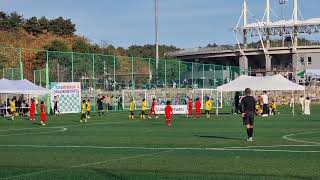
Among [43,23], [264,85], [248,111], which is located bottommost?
[248,111]

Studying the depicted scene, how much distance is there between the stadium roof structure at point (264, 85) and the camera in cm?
4869

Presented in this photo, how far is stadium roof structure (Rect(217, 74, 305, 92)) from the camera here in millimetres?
48688

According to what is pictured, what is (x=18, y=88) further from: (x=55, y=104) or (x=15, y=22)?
(x=15, y=22)

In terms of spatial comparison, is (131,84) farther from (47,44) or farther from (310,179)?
(310,179)

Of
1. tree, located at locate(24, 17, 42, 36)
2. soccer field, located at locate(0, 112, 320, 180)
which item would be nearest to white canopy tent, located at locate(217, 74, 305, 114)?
soccer field, located at locate(0, 112, 320, 180)

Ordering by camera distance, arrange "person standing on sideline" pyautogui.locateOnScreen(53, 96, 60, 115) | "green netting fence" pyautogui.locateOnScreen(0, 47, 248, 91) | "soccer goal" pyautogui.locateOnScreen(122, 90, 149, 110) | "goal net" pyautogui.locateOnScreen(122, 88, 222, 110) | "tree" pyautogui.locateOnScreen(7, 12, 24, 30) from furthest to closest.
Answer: "tree" pyautogui.locateOnScreen(7, 12, 24, 30) < "soccer goal" pyautogui.locateOnScreen(122, 90, 149, 110) < "goal net" pyautogui.locateOnScreen(122, 88, 222, 110) < "green netting fence" pyautogui.locateOnScreen(0, 47, 248, 91) < "person standing on sideline" pyautogui.locateOnScreen(53, 96, 60, 115)

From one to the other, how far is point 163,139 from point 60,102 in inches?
1296

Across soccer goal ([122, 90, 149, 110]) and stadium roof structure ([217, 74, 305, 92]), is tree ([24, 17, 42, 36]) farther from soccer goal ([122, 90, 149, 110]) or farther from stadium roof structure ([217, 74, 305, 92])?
stadium roof structure ([217, 74, 305, 92])

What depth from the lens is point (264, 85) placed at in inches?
1941

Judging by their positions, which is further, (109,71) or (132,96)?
(109,71)

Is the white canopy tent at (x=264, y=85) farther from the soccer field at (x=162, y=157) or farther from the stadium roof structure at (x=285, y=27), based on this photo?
the stadium roof structure at (x=285, y=27)

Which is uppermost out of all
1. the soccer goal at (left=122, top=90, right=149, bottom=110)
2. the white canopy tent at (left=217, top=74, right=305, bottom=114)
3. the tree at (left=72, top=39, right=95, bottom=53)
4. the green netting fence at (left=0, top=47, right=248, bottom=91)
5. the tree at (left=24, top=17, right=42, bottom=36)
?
the tree at (left=24, top=17, right=42, bottom=36)

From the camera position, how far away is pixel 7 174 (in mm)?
14641

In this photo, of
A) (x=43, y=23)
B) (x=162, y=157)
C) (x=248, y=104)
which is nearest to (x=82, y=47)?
(x=43, y=23)
